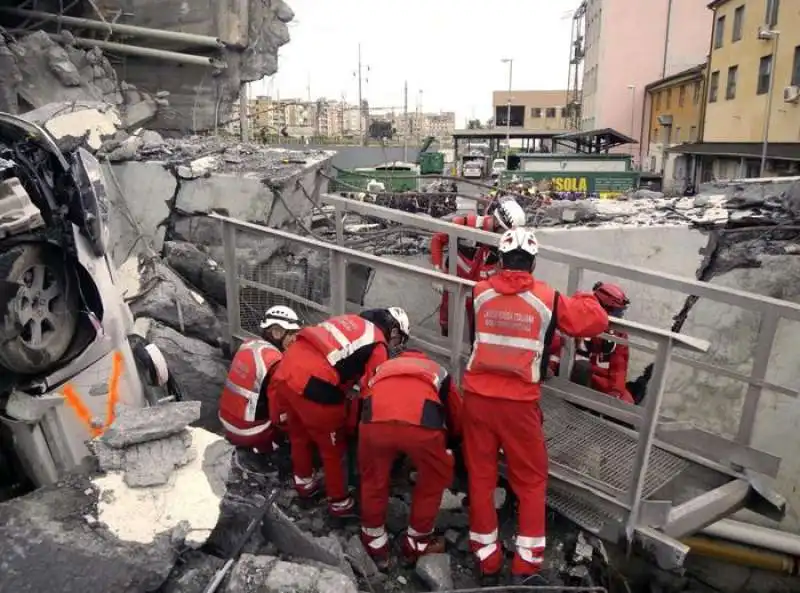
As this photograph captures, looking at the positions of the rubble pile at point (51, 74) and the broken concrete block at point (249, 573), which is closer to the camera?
the broken concrete block at point (249, 573)

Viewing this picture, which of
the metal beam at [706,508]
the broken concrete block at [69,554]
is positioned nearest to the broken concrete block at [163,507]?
the broken concrete block at [69,554]

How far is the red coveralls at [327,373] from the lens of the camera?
372cm

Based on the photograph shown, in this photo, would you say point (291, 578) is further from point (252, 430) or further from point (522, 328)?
point (252, 430)

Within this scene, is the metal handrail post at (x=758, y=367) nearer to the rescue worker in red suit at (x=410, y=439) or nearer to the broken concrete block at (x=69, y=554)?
the rescue worker in red suit at (x=410, y=439)

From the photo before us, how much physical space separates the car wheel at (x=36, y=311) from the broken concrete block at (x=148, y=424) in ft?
2.11

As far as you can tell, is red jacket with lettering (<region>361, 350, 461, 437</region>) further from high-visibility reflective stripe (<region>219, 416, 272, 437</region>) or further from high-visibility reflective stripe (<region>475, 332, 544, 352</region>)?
high-visibility reflective stripe (<region>219, 416, 272, 437</region>)

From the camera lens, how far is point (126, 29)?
12.9 m

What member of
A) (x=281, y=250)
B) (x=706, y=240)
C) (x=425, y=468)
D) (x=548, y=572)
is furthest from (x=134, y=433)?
(x=706, y=240)

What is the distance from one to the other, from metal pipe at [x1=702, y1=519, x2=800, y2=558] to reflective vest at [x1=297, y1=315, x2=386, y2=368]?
152 inches

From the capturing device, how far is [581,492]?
146 inches

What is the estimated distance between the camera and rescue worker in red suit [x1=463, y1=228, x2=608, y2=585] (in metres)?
3.43

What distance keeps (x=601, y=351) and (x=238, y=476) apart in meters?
2.94

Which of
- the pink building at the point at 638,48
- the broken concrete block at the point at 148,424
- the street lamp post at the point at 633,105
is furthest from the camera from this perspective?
the street lamp post at the point at 633,105

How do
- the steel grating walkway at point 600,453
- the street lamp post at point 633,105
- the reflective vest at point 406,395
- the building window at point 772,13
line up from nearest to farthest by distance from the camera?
1. the reflective vest at point 406,395
2. the steel grating walkway at point 600,453
3. the building window at point 772,13
4. the street lamp post at point 633,105
